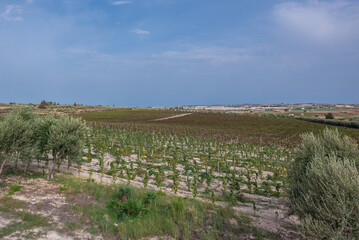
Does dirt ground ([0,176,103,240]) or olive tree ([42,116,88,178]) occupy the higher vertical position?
olive tree ([42,116,88,178])

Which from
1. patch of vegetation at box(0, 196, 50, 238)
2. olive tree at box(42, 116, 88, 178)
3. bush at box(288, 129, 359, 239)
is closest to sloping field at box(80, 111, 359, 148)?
bush at box(288, 129, 359, 239)

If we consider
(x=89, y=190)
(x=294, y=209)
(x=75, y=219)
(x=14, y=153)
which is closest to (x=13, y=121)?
(x=14, y=153)

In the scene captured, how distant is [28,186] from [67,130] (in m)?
3.58

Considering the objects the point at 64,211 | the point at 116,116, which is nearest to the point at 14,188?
the point at 64,211

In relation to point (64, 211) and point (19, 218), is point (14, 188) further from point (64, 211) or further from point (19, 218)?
point (64, 211)

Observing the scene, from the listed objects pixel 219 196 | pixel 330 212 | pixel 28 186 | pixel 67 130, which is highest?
pixel 67 130

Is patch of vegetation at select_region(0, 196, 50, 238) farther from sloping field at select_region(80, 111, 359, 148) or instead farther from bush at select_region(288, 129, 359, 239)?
sloping field at select_region(80, 111, 359, 148)

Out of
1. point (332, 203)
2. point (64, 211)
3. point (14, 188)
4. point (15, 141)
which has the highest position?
point (15, 141)

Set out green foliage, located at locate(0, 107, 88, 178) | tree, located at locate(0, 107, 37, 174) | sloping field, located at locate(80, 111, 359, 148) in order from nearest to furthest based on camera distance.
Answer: tree, located at locate(0, 107, 37, 174), green foliage, located at locate(0, 107, 88, 178), sloping field, located at locate(80, 111, 359, 148)

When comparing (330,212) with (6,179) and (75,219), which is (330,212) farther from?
(6,179)

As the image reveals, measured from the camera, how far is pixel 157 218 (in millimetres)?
8789

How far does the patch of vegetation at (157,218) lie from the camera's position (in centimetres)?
802

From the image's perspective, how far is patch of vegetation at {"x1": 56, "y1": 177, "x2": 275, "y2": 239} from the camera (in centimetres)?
802

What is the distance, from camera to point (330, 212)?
633 centimetres
